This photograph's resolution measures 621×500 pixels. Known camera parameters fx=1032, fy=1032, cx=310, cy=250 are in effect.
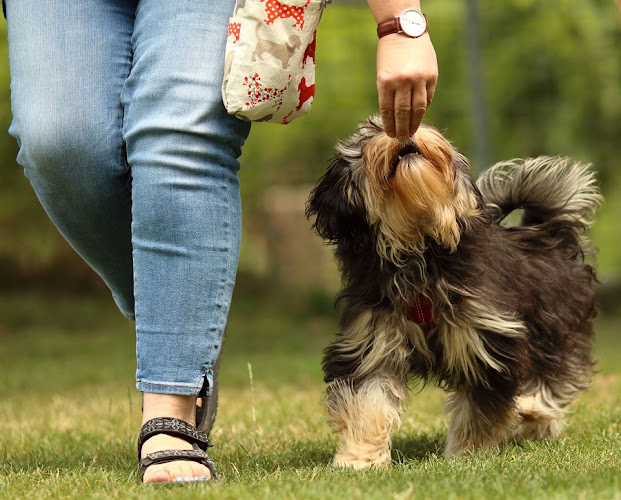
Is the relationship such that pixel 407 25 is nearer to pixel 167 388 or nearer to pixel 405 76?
pixel 405 76

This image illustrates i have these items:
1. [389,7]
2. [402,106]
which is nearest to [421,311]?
[402,106]

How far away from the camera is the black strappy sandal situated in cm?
279

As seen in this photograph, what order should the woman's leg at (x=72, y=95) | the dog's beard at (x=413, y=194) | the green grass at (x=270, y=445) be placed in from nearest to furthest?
1. the green grass at (x=270, y=445)
2. the woman's leg at (x=72, y=95)
3. the dog's beard at (x=413, y=194)

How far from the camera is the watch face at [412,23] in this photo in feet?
9.05

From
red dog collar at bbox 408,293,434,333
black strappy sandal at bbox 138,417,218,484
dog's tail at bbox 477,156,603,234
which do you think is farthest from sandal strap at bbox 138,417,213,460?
dog's tail at bbox 477,156,603,234

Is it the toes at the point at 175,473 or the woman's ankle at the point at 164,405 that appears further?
the woman's ankle at the point at 164,405

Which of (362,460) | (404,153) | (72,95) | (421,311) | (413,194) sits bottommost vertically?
(362,460)

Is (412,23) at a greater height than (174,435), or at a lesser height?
greater

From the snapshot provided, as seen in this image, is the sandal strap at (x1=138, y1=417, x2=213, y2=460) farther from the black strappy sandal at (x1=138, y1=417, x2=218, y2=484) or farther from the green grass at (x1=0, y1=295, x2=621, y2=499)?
the green grass at (x1=0, y1=295, x2=621, y2=499)

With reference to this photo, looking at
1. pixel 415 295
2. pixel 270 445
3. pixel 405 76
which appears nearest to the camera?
pixel 405 76

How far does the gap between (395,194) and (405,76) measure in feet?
1.82

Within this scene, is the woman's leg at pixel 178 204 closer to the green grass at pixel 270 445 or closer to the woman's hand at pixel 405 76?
the green grass at pixel 270 445

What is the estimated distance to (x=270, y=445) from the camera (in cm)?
371

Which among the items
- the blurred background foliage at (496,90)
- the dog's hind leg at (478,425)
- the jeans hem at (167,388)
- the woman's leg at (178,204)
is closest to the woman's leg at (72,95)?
the woman's leg at (178,204)
